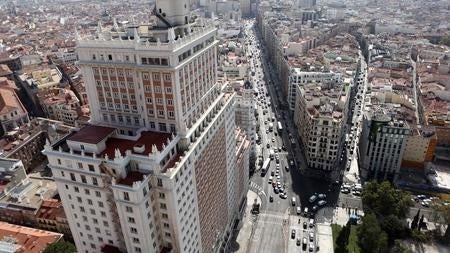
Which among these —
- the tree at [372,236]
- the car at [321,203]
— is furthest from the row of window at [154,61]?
the car at [321,203]

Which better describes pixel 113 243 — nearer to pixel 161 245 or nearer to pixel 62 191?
pixel 161 245

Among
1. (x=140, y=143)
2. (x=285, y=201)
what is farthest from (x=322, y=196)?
(x=140, y=143)

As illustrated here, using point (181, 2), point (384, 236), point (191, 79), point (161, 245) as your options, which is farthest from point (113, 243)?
point (384, 236)

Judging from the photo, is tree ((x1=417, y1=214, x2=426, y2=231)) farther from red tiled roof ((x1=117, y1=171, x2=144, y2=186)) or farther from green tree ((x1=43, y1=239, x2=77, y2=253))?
green tree ((x1=43, y1=239, x2=77, y2=253))

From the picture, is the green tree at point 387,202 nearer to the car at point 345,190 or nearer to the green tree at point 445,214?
the green tree at point 445,214

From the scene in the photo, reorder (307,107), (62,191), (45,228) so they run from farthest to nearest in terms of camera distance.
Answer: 1. (307,107)
2. (45,228)
3. (62,191)

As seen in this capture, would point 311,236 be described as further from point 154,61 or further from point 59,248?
point 154,61

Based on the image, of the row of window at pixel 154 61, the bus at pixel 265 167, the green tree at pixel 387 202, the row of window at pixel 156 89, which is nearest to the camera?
the row of window at pixel 154 61
